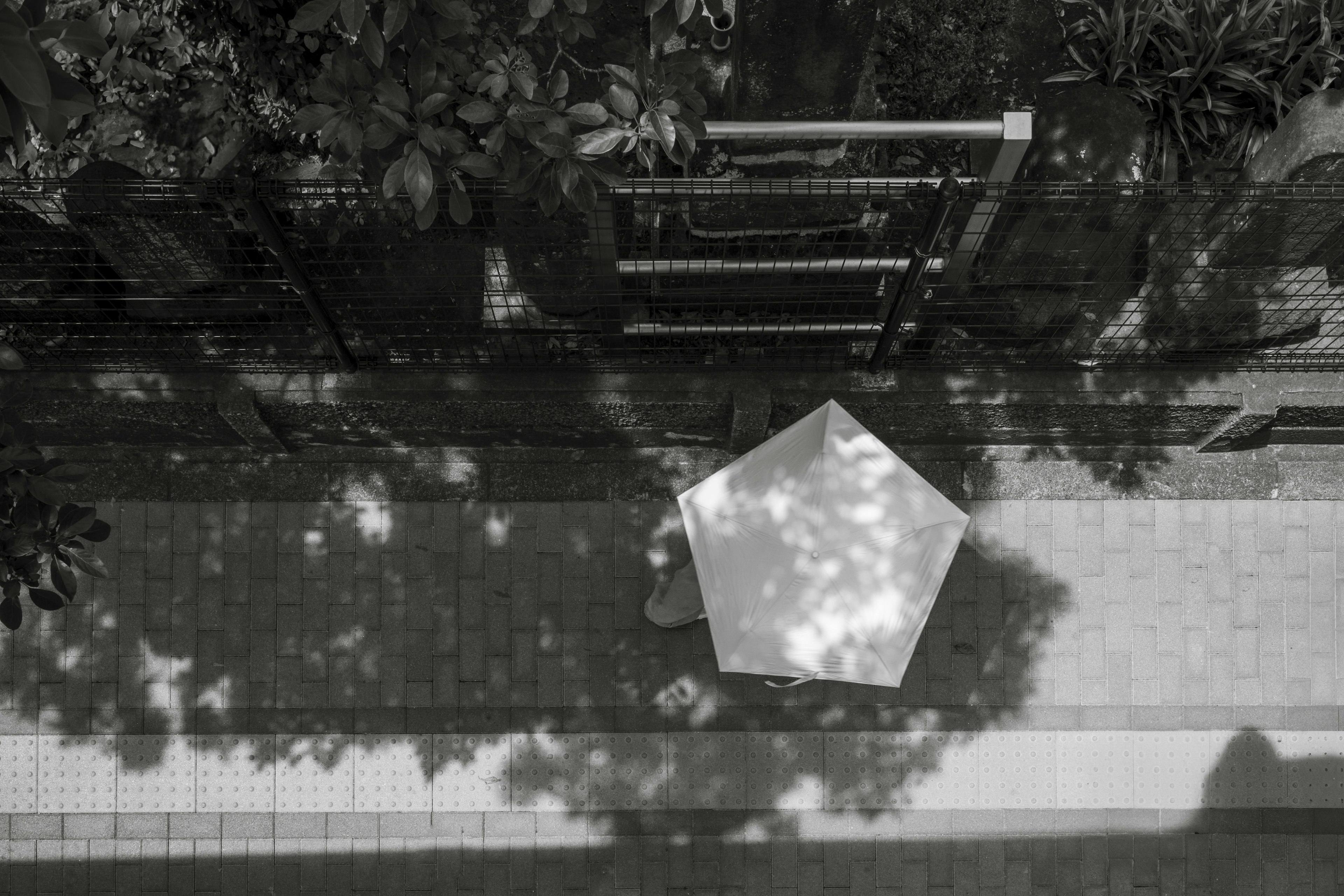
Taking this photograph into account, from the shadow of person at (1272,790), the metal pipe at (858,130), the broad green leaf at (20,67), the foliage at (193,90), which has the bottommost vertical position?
the shadow of person at (1272,790)

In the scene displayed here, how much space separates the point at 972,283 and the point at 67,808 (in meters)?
6.08

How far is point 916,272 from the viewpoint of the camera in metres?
4.43

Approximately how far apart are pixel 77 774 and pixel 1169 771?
21.9 feet

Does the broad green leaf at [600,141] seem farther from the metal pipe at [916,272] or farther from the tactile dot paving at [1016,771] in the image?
the tactile dot paving at [1016,771]

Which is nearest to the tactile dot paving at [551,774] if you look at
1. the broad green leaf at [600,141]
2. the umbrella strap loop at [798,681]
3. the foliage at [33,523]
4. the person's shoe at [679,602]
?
the person's shoe at [679,602]

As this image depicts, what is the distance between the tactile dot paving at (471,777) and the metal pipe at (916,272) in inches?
128

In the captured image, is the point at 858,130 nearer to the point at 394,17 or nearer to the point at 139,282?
the point at 394,17

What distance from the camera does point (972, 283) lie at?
477 cm

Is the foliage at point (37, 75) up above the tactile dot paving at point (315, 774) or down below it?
above

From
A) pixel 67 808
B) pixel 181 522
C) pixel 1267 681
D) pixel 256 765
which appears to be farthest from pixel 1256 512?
pixel 67 808

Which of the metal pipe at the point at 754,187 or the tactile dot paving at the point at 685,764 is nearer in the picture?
the metal pipe at the point at 754,187

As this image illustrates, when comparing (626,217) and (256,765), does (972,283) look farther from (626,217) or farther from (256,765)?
(256,765)

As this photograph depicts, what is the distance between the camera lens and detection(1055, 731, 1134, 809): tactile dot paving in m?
5.75

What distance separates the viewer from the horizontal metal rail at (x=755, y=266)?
14.7 ft
